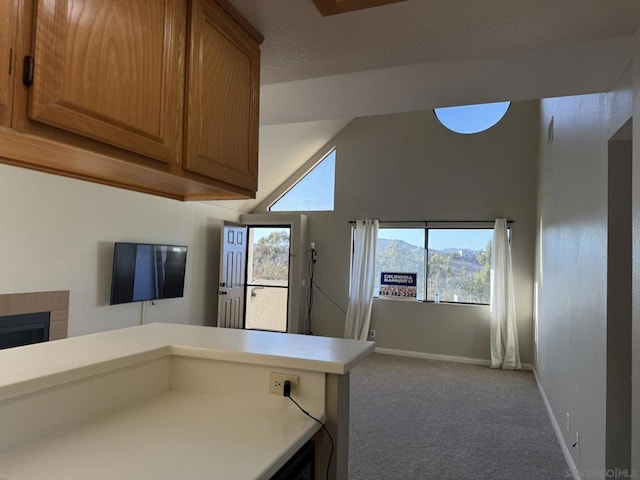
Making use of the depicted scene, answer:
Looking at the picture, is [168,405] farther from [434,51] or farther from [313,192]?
[313,192]

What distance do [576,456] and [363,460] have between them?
1.46 meters

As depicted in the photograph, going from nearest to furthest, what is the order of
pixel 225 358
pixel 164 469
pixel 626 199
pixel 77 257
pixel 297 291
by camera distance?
1. pixel 164 469
2. pixel 225 358
3. pixel 626 199
4. pixel 77 257
5. pixel 297 291

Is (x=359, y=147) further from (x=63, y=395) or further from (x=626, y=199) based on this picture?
(x=63, y=395)

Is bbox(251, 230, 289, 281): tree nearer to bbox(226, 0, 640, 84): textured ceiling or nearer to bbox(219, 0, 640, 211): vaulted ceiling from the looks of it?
bbox(219, 0, 640, 211): vaulted ceiling

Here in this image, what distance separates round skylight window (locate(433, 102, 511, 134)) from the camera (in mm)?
5930

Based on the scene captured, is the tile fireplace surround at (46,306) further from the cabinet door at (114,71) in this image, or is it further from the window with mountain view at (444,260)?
the window with mountain view at (444,260)

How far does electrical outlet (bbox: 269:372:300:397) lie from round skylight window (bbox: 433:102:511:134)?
17.3 feet

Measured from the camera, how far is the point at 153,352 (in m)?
1.57

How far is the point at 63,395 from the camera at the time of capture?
127 cm

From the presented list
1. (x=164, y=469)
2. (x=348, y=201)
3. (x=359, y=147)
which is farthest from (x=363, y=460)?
(x=359, y=147)

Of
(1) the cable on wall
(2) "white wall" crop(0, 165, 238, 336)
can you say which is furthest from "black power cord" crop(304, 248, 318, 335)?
(2) "white wall" crop(0, 165, 238, 336)

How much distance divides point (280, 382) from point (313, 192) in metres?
5.68

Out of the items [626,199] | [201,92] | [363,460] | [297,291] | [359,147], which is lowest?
[363,460]

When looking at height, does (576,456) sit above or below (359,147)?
below
